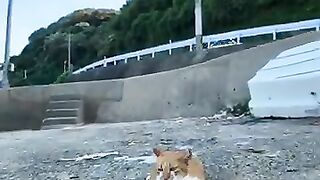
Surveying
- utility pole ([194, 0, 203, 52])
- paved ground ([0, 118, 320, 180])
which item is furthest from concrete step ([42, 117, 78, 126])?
utility pole ([194, 0, 203, 52])

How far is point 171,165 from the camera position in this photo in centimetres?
312

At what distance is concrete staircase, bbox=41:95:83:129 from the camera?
9406 millimetres

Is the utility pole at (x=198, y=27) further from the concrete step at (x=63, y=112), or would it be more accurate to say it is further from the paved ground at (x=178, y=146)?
the paved ground at (x=178, y=146)

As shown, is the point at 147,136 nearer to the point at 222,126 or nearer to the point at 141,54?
the point at 222,126

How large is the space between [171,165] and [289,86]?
Result: 4065mm

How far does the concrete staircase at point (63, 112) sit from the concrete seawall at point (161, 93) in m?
0.10

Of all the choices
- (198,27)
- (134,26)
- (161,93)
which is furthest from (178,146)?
(134,26)

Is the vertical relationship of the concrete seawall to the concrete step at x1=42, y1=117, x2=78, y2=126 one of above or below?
above

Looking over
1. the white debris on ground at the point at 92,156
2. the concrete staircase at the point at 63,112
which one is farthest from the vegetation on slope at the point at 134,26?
the white debris on ground at the point at 92,156

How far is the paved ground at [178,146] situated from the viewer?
4141 millimetres

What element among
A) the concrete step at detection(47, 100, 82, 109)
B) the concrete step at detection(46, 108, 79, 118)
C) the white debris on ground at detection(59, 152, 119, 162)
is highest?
the concrete step at detection(47, 100, 82, 109)

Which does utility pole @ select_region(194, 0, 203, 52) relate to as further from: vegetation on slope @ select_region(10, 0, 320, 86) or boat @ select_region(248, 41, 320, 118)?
vegetation on slope @ select_region(10, 0, 320, 86)

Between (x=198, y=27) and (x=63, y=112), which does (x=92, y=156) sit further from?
(x=198, y=27)

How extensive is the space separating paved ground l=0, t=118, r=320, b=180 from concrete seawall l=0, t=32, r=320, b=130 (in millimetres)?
1153
